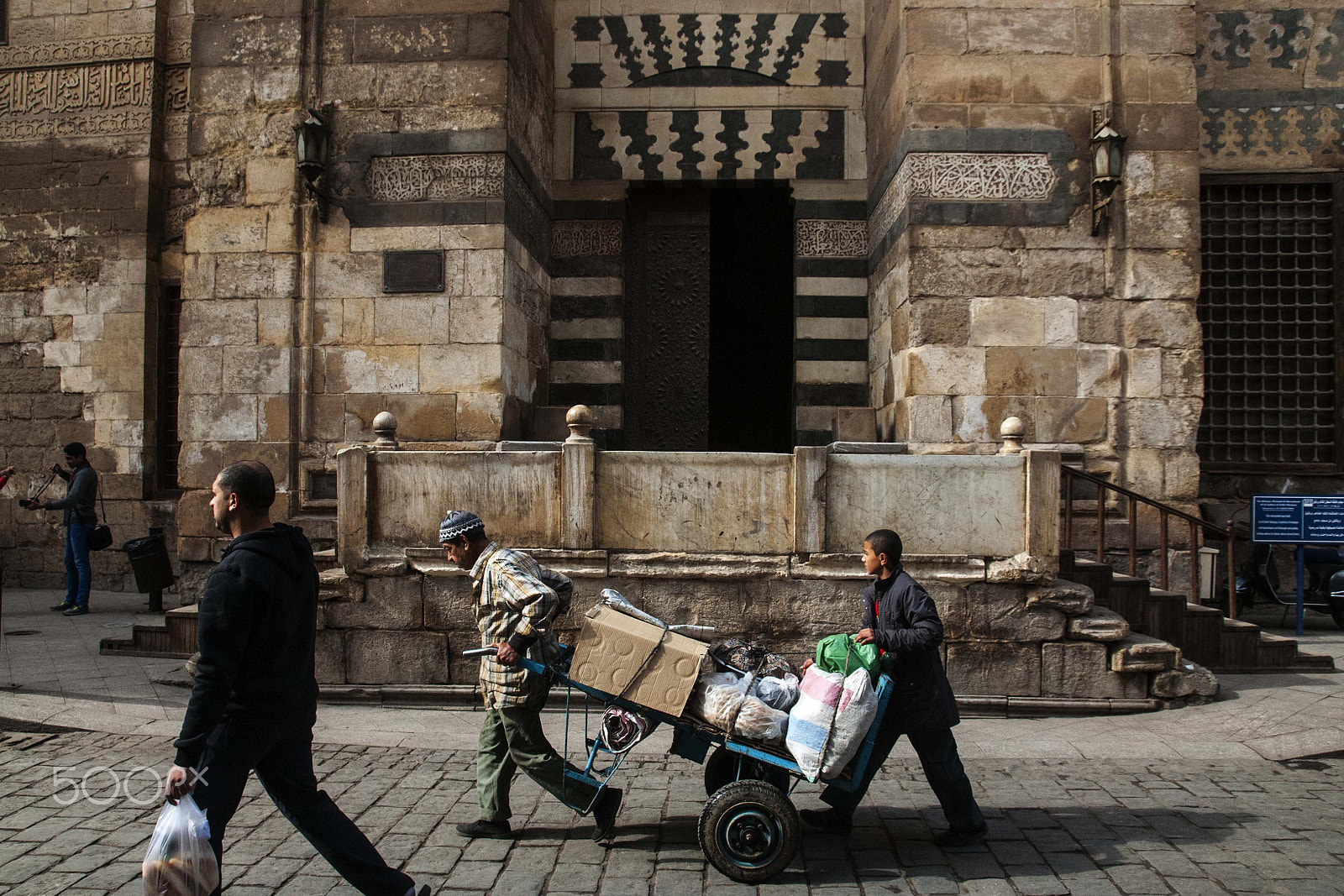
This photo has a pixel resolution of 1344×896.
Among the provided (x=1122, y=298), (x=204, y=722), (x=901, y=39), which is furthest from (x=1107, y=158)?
(x=204, y=722)

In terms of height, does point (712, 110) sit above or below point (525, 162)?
above

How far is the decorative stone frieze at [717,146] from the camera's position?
35.7 feet

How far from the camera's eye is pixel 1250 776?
5148 mm

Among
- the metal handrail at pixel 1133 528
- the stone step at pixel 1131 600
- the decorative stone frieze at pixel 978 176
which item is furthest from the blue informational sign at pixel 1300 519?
the decorative stone frieze at pixel 978 176

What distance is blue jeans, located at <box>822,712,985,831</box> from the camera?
162 inches

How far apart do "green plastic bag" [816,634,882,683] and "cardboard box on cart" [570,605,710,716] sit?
51 cm

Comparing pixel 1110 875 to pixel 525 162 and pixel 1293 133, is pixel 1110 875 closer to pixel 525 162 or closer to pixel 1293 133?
pixel 525 162

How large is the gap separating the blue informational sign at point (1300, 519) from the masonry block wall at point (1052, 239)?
844 millimetres

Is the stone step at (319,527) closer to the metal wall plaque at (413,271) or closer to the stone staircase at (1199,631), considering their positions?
the metal wall plaque at (413,271)

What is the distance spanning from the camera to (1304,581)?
383 inches

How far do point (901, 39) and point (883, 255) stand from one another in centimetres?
206

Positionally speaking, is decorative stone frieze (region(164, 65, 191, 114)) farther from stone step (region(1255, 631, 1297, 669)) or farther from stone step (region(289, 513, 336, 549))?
stone step (region(1255, 631, 1297, 669))

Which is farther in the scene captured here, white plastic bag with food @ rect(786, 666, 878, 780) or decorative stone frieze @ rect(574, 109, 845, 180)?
decorative stone frieze @ rect(574, 109, 845, 180)

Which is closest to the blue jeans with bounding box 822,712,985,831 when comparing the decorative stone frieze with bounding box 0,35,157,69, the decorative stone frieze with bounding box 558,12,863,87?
the decorative stone frieze with bounding box 558,12,863,87
